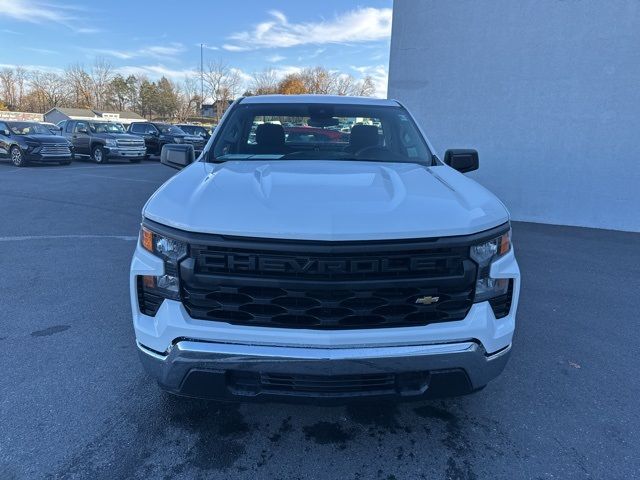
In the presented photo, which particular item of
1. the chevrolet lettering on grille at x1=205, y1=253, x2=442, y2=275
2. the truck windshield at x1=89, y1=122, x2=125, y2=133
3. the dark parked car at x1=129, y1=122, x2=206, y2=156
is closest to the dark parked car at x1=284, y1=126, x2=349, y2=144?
the chevrolet lettering on grille at x1=205, y1=253, x2=442, y2=275

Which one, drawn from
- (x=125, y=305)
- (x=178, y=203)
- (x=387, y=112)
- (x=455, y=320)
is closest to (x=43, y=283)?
(x=125, y=305)

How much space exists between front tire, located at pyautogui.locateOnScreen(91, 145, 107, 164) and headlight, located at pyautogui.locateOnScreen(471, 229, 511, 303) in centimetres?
1975

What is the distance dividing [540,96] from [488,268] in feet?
25.8

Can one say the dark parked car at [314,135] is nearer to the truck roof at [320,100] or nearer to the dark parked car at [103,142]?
the truck roof at [320,100]

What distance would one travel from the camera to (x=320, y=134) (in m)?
3.69

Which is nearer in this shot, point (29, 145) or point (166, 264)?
point (166, 264)

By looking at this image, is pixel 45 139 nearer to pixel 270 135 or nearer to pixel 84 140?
pixel 84 140

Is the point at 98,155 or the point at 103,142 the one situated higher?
the point at 103,142

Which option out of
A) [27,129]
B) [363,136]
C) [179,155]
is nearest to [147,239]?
[179,155]

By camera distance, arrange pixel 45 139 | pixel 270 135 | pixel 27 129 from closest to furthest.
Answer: pixel 270 135 → pixel 45 139 → pixel 27 129

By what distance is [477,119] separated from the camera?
921 centimetres

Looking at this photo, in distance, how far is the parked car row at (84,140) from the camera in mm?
16297

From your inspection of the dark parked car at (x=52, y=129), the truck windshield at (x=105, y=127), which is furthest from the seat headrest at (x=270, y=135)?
the dark parked car at (x=52, y=129)

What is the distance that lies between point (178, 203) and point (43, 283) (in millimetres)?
3525
